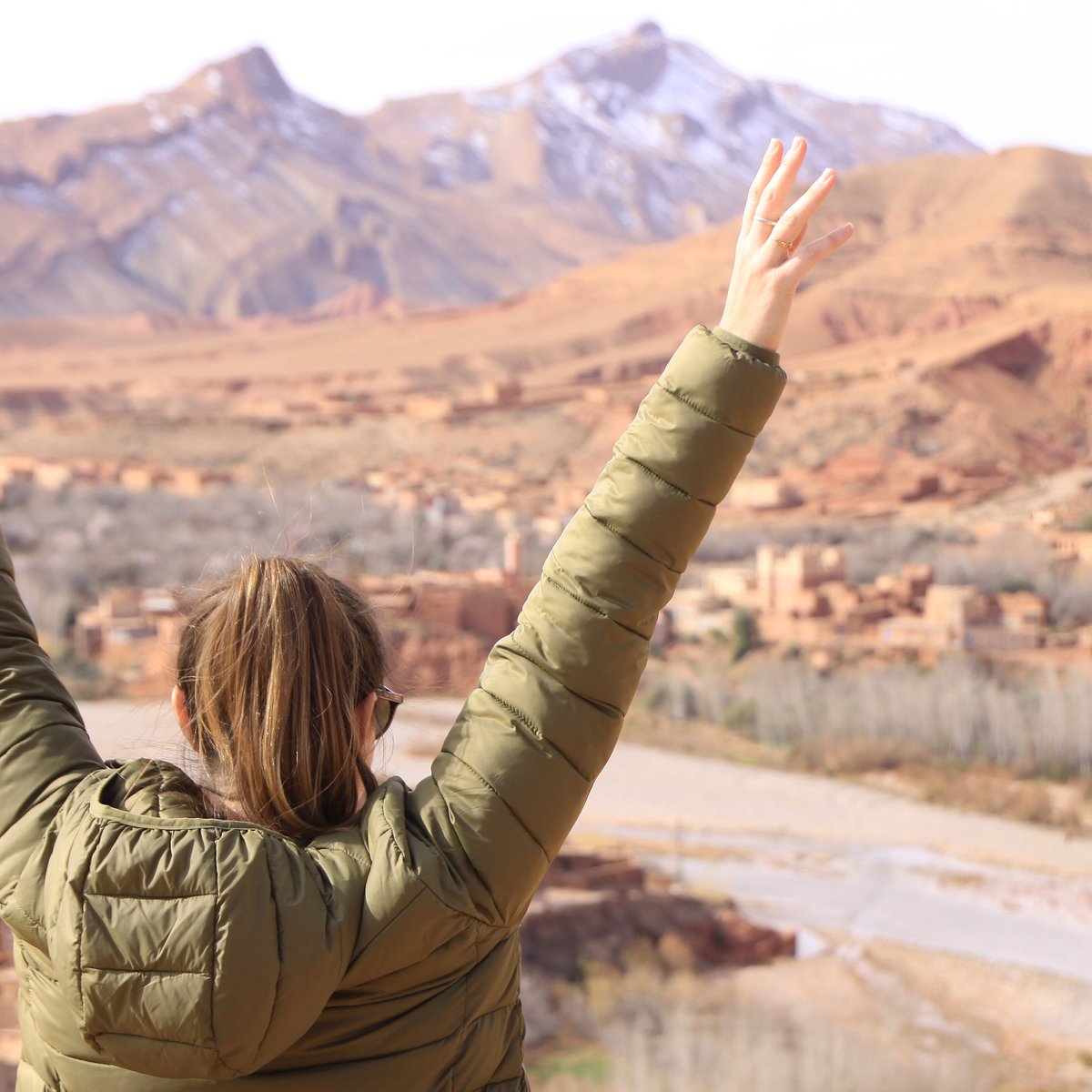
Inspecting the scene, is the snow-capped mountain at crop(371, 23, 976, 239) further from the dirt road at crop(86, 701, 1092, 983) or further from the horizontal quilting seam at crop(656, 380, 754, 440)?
the horizontal quilting seam at crop(656, 380, 754, 440)

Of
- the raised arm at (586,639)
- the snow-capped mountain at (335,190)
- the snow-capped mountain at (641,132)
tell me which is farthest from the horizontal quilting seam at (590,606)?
the snow-capped mountain at (641,132)

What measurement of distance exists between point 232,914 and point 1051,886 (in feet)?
32.7

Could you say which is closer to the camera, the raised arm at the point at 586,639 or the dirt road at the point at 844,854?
the raised arm at the point at 586,639

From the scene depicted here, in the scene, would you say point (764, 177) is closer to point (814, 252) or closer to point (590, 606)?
point (814, 252)

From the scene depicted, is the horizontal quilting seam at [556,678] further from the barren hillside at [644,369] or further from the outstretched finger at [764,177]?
the barren hillside at [644,369]

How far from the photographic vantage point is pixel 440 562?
21.0 m

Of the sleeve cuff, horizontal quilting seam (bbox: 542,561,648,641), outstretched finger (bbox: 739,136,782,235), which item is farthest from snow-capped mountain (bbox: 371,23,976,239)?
horizontal quilting seam (bbox: 542,561,648,641)

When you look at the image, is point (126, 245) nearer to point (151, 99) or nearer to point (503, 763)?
point (151, 99)

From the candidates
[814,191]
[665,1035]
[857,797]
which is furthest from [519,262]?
[814,191]

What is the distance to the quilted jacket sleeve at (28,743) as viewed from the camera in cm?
117

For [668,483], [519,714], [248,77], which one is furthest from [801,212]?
[248,77]

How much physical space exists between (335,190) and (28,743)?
252ft

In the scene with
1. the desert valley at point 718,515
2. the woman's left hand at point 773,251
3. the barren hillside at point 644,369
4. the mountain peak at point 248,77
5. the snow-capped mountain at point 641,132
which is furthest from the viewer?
the snow-capped mountain at point 641,132

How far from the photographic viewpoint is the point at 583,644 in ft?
3.96
